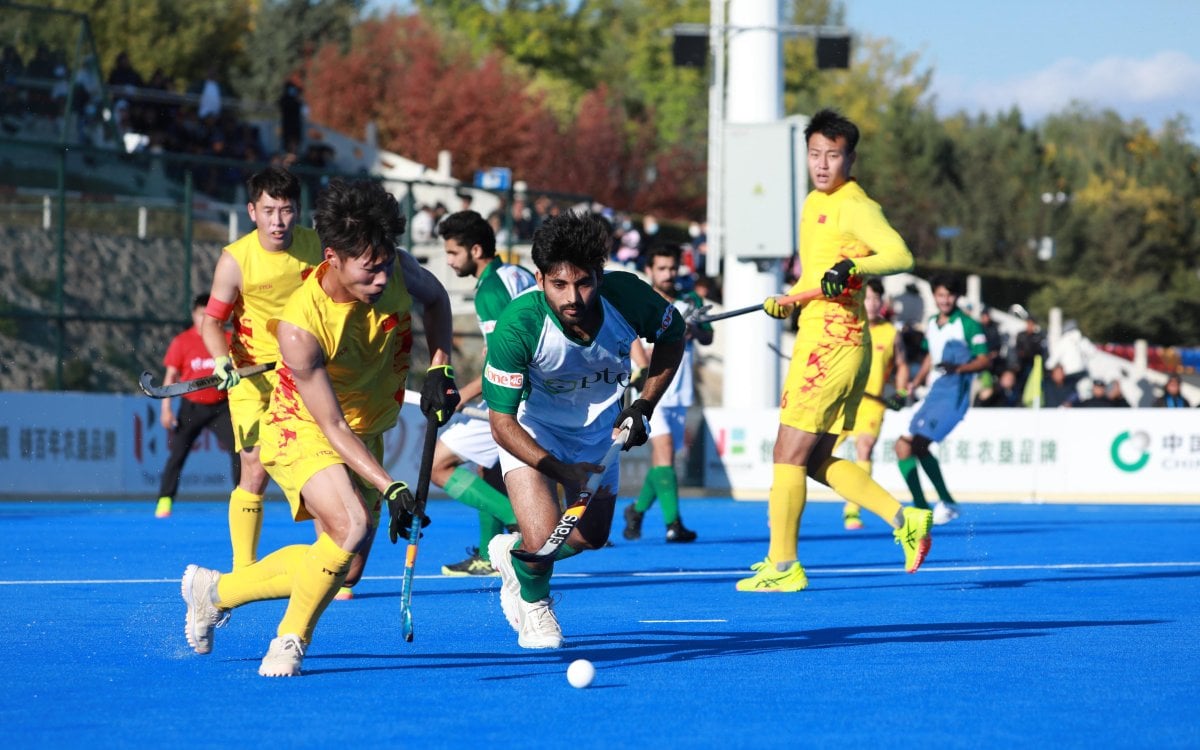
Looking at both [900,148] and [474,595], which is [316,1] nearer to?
[900,148]

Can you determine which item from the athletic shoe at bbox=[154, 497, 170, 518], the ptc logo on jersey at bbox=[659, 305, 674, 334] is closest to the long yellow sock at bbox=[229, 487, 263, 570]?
the ptc logo on jersey at bbox=[659, 305, 674, 334]

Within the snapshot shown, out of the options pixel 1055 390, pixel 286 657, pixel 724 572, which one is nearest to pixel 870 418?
pixel 724 572

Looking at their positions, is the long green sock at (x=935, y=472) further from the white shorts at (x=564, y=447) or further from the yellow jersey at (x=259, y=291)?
the white shorts at (x=564, y=447)

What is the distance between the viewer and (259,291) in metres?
8.69

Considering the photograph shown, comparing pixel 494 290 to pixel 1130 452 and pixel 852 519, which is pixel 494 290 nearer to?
pixel 852 519

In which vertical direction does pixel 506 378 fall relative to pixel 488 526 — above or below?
above

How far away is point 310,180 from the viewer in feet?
81.6

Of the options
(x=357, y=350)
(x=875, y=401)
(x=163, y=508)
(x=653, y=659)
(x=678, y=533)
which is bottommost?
(x=163, y=508)

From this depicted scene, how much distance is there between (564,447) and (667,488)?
654cm

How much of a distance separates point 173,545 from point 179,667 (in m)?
6.46

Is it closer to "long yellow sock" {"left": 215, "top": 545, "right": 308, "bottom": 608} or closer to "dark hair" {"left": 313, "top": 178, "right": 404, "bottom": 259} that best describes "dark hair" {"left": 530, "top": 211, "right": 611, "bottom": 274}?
"dark hair" {"left": 313, "top": 178, "right": 404, "bottom": 259}

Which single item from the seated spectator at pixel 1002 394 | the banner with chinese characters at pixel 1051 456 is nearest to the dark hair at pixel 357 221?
the banner with chinese characters at pixel 1051 456

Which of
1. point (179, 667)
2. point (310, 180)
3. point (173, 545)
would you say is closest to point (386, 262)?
point (179, 667)

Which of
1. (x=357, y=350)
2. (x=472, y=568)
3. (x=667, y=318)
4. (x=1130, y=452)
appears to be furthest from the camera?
(x=1130, y=452)
